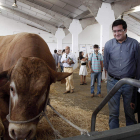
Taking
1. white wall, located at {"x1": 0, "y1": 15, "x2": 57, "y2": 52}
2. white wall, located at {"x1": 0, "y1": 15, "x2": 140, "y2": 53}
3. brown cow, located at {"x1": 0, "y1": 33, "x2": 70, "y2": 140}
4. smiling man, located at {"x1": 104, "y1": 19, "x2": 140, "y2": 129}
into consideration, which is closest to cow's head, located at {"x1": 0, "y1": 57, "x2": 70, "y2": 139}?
brown cow, located at {"x1": 0, "y1": 33, "x2": 70, "y2": 140}

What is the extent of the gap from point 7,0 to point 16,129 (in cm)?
1362

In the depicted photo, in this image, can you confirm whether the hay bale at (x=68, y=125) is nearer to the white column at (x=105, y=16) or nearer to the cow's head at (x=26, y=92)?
the cow's head at (x=26, y=92)

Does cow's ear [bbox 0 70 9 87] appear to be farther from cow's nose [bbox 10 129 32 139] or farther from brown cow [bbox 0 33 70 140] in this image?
cow's nose [bbox 10 129 32 139]

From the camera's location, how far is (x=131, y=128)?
74 centimetres

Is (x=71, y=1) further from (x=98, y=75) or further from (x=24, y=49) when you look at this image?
(x=24, y=49)

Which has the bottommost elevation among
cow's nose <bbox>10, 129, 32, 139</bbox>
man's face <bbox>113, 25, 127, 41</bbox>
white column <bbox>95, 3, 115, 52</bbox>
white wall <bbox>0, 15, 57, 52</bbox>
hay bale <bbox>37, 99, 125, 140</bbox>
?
hay bale <bbox>37, 99, 125, 140</bbox>

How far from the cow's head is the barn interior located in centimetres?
133

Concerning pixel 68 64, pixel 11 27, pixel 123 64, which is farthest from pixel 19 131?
pixel 11 27

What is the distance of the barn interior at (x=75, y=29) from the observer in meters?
3.23

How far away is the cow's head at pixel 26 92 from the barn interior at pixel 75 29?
133 centimetres

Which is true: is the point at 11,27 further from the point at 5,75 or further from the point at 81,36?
the point at 5,75

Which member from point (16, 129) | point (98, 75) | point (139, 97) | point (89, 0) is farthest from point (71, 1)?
point (16, 129)

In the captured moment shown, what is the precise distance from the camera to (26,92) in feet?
4.51

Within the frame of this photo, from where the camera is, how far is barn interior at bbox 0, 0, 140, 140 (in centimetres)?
323
